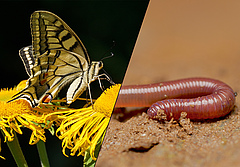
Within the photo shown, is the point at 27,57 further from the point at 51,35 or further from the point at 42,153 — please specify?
the point at 42,153

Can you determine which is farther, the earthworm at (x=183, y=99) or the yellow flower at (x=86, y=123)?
the earthworm at (x=183, y=99)

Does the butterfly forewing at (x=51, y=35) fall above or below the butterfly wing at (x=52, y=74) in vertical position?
above

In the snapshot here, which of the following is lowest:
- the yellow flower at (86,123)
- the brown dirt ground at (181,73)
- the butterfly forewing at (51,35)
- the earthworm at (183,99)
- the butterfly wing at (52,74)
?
the earthworm at (183,99)

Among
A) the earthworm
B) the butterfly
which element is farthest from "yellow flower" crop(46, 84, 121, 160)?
the earthworm

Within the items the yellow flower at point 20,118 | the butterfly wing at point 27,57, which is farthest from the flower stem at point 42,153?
the butterfly wing at point 27,57

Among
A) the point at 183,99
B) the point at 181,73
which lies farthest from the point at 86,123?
the point at 181,73

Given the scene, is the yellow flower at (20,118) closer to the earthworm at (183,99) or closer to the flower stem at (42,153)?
the flower stem at (42,153)
